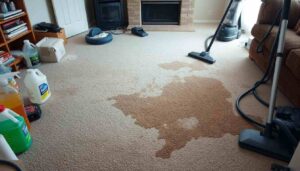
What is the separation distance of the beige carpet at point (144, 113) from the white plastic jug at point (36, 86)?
105 millimetres

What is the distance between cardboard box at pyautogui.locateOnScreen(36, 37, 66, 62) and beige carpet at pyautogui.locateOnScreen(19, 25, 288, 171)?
0.33 ft

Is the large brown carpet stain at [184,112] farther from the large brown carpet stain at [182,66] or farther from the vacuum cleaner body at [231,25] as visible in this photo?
the vacuum cleaner body at [231,25]

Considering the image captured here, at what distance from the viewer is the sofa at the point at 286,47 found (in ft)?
5.92

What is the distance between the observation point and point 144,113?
1833mm

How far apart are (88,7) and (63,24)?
2.55 feet

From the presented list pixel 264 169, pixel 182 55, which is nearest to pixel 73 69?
pixel 182 55

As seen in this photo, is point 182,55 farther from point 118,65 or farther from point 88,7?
point 88,7

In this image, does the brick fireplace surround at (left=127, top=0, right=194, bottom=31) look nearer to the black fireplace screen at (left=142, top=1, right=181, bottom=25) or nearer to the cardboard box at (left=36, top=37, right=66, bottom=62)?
the black fireplace screen at (left=142, top=1, right=181, bottom=25)

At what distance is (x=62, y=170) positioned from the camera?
136 centimetres

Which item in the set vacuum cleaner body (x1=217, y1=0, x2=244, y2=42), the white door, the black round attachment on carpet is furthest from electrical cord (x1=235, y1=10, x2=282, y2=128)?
the white door

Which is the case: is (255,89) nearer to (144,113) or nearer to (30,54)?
(144,113)

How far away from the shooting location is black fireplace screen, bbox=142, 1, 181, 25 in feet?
12.5

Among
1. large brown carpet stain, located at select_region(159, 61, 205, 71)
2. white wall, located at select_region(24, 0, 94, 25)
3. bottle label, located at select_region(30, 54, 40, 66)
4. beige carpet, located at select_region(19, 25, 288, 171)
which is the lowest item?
beige carpet, located at select_region(19, 25, 288, 171)

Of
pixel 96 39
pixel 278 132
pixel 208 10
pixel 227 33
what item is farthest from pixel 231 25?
pixel 278 132
